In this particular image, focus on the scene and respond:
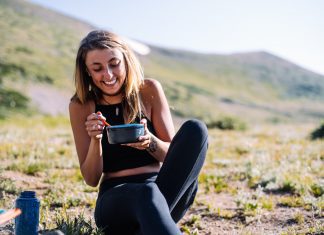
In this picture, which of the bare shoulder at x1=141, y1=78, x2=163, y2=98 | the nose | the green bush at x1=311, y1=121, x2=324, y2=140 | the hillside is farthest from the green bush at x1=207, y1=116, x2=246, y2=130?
the nose

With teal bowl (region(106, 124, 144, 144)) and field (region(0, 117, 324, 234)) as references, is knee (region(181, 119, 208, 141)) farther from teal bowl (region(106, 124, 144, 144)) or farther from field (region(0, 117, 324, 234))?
field (region(0, 117, 324, 234))

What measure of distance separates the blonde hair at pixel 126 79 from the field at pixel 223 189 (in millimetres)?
1031

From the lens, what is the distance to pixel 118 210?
3609mm

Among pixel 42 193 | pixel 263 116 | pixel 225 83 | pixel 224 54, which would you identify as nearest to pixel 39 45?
pixel 263 116

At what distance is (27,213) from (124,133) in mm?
889

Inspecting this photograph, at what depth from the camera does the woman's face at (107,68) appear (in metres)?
4.03

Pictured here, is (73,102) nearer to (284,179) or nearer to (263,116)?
(284,179)

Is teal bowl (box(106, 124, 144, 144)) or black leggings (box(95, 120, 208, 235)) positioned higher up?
teal bowl (box(106, 124, 144, 144))

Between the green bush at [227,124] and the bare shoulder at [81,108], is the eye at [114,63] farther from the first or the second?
the green bush at [227,124]

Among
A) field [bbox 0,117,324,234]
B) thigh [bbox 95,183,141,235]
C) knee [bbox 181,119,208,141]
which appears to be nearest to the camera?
thigh [bbox 95,183,141,235]

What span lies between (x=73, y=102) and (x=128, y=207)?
122cm

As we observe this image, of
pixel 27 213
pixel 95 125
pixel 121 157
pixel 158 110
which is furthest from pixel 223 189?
pixel 27 213

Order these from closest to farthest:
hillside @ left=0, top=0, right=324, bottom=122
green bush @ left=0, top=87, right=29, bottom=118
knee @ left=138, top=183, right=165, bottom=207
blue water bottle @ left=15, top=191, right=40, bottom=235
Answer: blue water bottle @ left=15, top=191, right=40, bottom=235 < knee @ left=138, top=183, right=165, bottom=207 < green bush @ left=0, top=87, right=29, bottom=118 < hillside @ left=0, top=0, right=324, bottom=122

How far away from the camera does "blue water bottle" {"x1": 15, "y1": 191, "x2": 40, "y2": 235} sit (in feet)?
10.3
